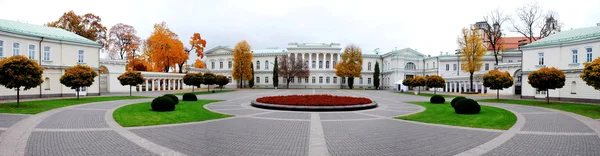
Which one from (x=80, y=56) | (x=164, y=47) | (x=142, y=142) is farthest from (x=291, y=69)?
(x=142, y=142)

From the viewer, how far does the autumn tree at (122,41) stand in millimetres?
52094

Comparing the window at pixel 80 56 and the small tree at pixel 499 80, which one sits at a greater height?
the window at pixel 80 56

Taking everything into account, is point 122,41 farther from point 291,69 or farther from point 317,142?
point 317,142

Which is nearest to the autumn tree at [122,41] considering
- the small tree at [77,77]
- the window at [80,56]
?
the window at [80,56]

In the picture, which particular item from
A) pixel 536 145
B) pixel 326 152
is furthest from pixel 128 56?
pixel 536 145

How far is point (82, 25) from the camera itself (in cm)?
4528

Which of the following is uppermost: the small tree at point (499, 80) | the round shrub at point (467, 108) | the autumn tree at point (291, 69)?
the autumn tree at point (291, 69)

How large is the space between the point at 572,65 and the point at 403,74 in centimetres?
3943

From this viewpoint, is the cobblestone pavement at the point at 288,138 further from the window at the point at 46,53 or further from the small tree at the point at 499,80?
the window at the point at 46,53

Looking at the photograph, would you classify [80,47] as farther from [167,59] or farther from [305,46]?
[305,46]

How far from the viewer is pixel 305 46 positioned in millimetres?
74688

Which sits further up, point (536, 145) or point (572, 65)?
point (572, 65)

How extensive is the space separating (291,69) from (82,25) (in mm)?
40952

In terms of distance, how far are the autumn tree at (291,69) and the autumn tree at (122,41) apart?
3128 cm
